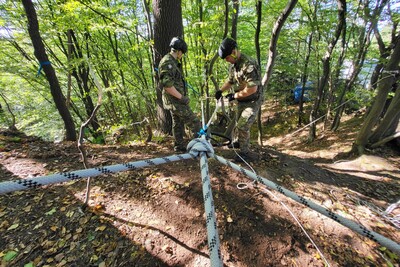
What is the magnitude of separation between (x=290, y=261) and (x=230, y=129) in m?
3.94

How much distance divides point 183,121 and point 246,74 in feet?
5.21

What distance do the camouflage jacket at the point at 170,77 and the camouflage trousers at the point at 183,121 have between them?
0.14m

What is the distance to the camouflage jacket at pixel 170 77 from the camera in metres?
3.47

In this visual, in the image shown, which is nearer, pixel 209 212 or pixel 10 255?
pixel 209 212

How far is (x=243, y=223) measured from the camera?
2.47 metres

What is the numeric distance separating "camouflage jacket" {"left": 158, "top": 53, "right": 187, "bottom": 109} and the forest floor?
1.24m

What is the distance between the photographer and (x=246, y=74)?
3.53 metres

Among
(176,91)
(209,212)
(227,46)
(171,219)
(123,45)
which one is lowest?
(171,219)

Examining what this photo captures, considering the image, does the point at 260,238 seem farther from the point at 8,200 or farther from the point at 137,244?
the point at 8,200

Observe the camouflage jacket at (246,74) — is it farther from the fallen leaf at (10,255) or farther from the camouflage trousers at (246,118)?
the fallen leaf at (10,255)

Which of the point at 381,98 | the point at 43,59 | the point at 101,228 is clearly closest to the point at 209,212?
the point at 101,228

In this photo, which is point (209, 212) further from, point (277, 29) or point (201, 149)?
point (277, 29)

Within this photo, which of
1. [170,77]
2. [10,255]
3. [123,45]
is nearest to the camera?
[10,255]

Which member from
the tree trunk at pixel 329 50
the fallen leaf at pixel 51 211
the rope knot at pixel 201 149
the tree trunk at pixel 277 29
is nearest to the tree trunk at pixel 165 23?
the tree trunk at pixel 277 29
